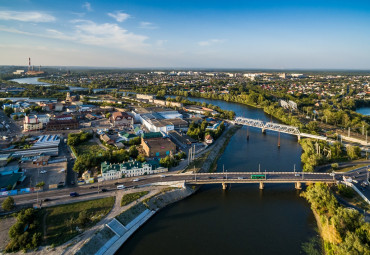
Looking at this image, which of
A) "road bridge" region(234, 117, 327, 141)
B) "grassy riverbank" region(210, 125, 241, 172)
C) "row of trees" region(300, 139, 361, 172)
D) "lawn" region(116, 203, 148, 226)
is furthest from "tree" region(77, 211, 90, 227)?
"road bridge" region(234, 117, 327, 141)

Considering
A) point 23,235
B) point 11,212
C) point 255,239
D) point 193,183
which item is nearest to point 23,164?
point 11,212

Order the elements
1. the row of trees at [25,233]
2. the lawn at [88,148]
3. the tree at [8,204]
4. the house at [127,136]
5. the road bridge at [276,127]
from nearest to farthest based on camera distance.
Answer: the row of trees at [25,233] → the tree at [8,204] → the lawn at [88,148] → the house at [127,136] → the road bridge at [276,127]

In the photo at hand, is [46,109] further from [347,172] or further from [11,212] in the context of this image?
[347,172]

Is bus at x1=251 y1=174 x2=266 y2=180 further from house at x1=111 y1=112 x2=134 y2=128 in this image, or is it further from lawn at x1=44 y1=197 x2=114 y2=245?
house at x1=111 y1=112 x2=134 y2=128

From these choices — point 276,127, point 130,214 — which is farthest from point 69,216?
point 276,127

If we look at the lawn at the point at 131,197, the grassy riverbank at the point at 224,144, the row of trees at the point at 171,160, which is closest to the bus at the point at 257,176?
the grassy riverbank at the point at 224,144

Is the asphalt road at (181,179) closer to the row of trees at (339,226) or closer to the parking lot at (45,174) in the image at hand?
the parking lot at (45,174)

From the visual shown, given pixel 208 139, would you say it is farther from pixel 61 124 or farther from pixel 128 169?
pixel 61 124

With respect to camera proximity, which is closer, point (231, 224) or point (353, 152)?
point (231, 224)
